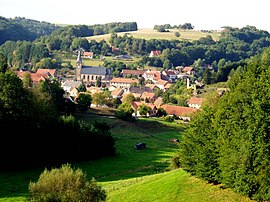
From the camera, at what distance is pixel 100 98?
83.8 metres

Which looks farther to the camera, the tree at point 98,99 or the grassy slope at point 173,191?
the tree at point 98,99

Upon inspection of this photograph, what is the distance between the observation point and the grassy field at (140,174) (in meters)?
24.9

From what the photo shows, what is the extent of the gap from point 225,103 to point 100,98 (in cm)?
6035

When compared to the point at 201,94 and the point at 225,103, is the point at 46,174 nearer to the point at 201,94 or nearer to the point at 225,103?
the point at 225,103

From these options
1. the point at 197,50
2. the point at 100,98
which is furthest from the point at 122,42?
the point at 100,98

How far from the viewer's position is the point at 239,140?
22.9m

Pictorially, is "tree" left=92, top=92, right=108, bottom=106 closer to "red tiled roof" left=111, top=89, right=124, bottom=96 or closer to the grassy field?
the grassy field

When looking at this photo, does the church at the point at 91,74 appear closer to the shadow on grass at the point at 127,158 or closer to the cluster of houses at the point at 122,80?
the cluster of houses at the point at 122,80

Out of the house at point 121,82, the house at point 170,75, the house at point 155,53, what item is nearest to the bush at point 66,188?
the house at point 121,82

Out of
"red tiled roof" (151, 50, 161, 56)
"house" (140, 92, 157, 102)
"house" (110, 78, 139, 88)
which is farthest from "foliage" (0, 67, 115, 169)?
"red tiled roof" (151, 50, 161, 56)

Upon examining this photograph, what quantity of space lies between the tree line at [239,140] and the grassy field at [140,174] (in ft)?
3.04

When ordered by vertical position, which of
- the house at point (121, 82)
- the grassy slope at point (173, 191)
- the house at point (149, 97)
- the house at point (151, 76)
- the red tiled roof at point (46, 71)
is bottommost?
the house at point (149, 97)

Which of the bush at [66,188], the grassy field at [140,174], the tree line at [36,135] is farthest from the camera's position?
the tree line at [36,135]

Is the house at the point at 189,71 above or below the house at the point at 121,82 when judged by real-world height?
above
